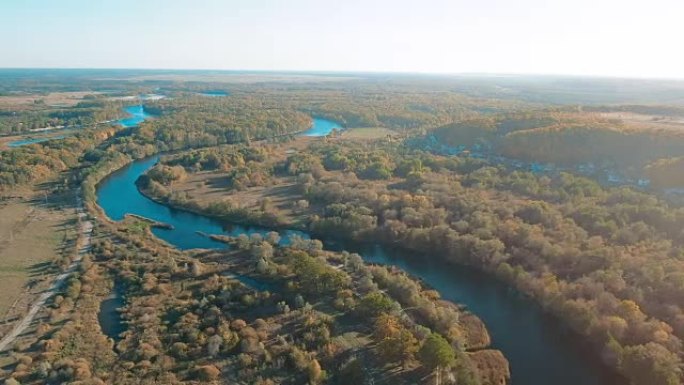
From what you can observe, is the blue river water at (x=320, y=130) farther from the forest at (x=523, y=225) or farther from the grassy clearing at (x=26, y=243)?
the grassy clearing at (x=26, y=243)

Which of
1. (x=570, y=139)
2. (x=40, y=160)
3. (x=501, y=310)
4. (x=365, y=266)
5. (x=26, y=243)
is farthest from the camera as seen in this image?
(x=40, y=160)

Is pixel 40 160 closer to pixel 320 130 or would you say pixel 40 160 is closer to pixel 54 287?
pixel 54 287

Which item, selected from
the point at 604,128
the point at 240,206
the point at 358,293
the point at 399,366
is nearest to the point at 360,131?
the point at 604,128

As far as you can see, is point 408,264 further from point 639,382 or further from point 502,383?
point 639,382

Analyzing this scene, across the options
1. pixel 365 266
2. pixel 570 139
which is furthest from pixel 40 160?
pixel 570 139

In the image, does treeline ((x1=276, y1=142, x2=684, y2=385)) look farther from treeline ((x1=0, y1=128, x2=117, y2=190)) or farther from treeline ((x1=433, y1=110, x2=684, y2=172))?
treeline ((x1=0, y1=128, x2=117, y2=190))
